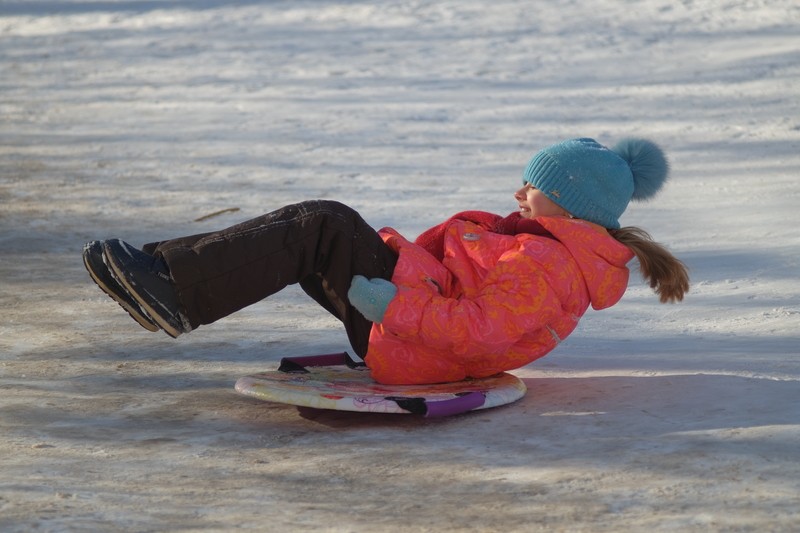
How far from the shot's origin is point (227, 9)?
371 inches

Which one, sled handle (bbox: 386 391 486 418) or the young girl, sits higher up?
the young girl

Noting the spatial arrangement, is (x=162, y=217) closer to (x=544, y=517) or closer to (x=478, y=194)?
(x=478, y=194)

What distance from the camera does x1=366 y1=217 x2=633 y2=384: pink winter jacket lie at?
128 inches

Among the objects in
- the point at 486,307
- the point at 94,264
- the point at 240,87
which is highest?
the point at 240,87

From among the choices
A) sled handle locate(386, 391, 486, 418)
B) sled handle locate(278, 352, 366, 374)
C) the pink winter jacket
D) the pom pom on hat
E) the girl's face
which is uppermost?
the pom pom on hat

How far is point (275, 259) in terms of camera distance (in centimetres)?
337

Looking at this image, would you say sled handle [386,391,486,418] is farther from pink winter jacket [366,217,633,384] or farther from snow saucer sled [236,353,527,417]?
pink winter jacket [366,217,633,384]

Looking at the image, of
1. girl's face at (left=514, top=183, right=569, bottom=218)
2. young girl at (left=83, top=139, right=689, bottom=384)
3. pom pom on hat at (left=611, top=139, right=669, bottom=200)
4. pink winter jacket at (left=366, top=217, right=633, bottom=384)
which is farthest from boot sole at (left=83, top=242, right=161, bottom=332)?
pom pom on hat at (left=611, top=139, right=669, bottom=200)

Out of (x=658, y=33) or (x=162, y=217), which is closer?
(x=162, y=217)

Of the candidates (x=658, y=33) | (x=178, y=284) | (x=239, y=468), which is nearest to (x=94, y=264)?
(x=178, y=284)

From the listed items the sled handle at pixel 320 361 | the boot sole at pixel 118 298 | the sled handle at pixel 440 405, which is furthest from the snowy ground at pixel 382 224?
the boot sole at pixel 118 298

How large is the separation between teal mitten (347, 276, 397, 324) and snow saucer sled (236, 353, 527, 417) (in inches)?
9.4

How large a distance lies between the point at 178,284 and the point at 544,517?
1.34 meters

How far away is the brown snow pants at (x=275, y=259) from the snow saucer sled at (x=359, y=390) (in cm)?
20
